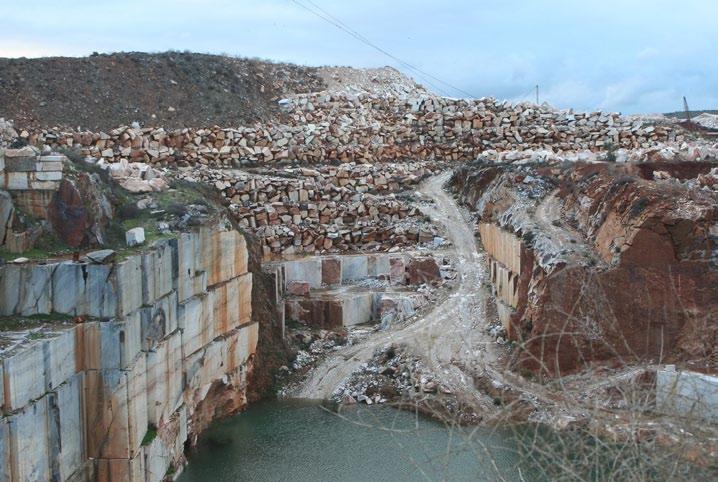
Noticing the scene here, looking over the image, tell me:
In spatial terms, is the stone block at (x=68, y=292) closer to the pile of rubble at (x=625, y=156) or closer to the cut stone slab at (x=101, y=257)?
the cut stone slab at (x=101, y=257)

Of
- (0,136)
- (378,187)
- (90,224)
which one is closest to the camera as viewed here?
(90,224)

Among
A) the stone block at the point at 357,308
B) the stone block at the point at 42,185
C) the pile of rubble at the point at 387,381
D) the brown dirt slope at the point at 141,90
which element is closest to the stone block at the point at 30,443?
the stone block at the point at 42,185

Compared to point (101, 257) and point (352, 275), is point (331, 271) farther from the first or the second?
point (101, 257)

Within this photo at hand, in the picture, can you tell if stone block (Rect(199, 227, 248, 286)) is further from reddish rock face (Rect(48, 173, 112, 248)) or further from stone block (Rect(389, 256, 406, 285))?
stone block (Rect(389, 256, 406, 285))

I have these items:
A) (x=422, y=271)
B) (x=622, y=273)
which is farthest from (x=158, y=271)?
(x=422, y=271)

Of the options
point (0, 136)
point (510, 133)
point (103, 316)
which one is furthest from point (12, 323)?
point (510, 133)

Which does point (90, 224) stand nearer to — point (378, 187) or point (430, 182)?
point (378, 187)
